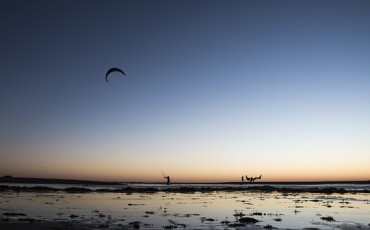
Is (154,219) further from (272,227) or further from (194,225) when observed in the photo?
(272,227)

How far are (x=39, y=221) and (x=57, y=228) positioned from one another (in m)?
3.94

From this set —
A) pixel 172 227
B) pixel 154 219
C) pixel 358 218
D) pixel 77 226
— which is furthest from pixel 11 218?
pixel 358 218

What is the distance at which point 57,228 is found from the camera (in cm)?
2166

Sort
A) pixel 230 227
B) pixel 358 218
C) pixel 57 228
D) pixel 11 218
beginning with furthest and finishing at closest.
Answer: pixel 358 218 < pixel 11 218 < pixel 230 227 < pixel 57 228

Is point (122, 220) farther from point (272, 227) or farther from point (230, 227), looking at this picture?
point (272, 227)

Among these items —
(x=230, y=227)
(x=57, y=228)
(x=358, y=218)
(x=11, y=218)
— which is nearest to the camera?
(x=57, y=228)

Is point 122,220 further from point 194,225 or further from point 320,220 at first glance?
point 320,220

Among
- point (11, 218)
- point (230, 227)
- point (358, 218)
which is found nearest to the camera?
point (230, 227)

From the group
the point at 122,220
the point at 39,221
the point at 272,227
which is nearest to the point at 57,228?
the point at 39,221

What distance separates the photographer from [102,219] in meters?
26.8

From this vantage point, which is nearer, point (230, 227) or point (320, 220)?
point (230, 227)

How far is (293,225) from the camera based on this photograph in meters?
24.7

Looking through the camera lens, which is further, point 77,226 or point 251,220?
point 251,220

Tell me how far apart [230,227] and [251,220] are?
147 inches
